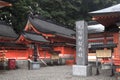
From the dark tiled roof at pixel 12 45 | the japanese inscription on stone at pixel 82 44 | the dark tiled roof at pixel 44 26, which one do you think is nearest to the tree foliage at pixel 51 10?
the dark tiled roof at pixel 44 26

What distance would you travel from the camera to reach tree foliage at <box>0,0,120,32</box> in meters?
35.0

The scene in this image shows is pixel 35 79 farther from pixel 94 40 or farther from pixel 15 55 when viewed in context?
pixel 94 40

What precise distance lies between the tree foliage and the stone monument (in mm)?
19556

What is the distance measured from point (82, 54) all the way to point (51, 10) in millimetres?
29971

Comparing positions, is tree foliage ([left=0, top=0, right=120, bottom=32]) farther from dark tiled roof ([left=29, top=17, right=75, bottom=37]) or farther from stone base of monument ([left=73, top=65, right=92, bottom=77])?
stone base of monument ([left=73, top=65, right=92, bottom=77])

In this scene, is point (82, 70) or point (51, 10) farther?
point (51, 10)

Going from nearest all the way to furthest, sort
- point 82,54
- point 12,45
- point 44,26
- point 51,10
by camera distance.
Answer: point 82,54
point 12,45
point 44,26
point 51,10

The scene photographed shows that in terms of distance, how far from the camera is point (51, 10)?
44781 mm

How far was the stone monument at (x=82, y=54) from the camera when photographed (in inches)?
603

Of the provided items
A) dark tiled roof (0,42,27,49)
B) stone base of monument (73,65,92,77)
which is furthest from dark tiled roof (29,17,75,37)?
stone base of monument (73,65,92,77)

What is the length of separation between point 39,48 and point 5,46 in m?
5.08

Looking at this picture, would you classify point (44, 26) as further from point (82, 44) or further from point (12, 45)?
A: point (82, 44)

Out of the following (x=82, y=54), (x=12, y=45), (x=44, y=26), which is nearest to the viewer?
(x=82, y=54)

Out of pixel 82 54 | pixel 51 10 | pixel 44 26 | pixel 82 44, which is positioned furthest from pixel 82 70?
pixel 51 10
